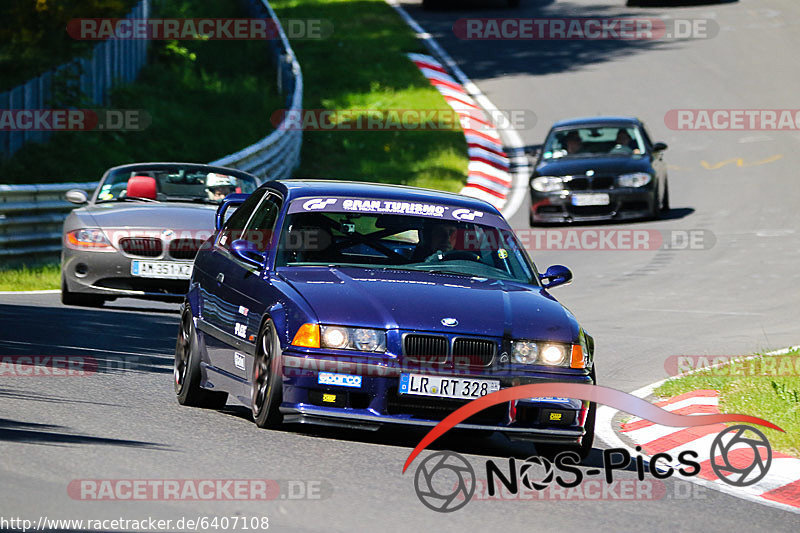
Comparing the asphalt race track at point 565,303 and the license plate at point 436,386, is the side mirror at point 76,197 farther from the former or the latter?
the license plate at point 436,386

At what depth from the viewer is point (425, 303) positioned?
8141mm

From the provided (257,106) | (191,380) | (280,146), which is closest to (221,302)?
(191,380)

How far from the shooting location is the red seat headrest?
15570mm

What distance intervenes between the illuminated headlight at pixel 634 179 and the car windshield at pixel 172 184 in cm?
871

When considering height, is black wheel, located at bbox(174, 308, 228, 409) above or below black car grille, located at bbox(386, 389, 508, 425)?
below

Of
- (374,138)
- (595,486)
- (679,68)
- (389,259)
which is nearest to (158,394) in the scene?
(389,259)

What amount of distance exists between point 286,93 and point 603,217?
11.6 m

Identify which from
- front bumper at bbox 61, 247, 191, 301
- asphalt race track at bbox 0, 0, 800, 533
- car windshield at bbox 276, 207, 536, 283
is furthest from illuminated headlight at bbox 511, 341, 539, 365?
front bumper at bbox 61, 247, 191, 301

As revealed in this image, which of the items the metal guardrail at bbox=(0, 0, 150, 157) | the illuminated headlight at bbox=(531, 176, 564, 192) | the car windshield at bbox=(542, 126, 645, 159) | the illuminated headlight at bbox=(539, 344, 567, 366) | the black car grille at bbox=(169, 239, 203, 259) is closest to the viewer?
the illuminated headlight at bbox=(539, 344, 567, 366)

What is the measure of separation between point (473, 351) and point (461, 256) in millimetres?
1319

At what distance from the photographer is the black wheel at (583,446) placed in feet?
27.1

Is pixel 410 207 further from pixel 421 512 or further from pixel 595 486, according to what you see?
pixel 421 512

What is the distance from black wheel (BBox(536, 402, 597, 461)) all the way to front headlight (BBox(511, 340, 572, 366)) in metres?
0.32

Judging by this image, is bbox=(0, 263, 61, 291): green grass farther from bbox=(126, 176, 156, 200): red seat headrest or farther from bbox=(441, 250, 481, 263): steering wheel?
bbox=(441, 250, 481, 263): steering wheel
